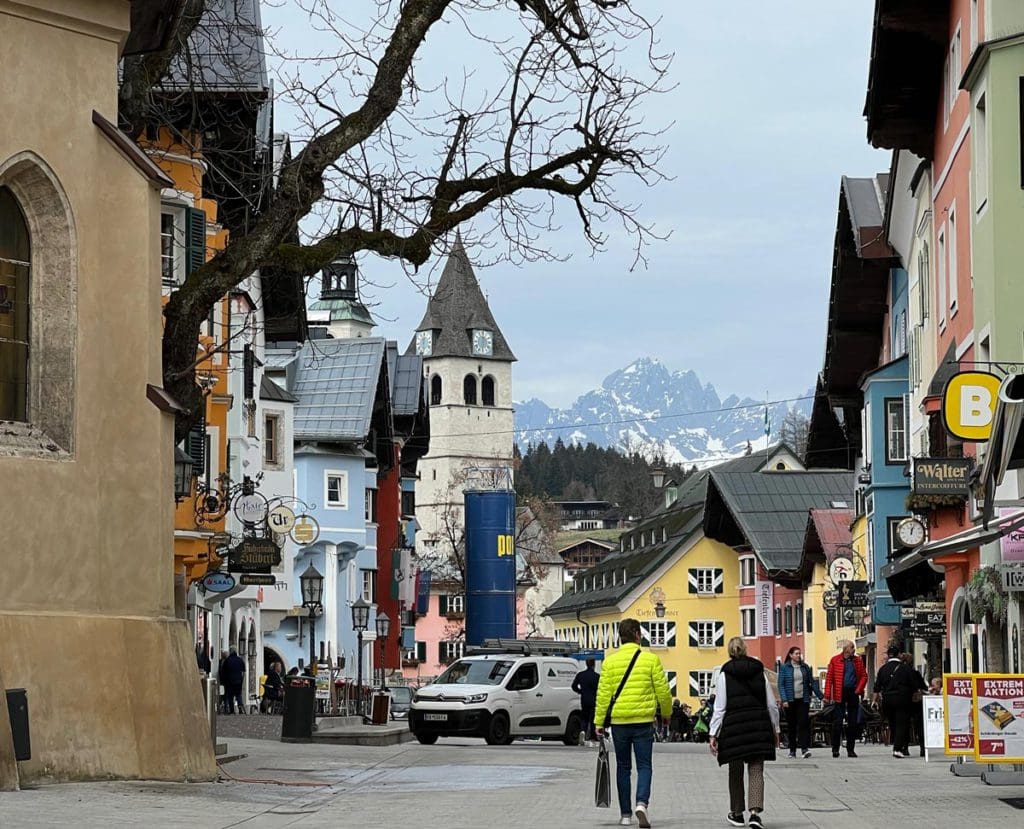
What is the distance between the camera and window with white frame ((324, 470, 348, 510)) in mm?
78375

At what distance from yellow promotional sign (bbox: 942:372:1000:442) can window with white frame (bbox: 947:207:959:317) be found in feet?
30.5

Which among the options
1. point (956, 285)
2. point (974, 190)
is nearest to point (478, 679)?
point (956, 285)

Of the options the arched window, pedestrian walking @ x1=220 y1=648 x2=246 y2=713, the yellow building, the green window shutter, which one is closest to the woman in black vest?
the arched window

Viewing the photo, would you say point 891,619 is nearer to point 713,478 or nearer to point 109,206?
point 109,206

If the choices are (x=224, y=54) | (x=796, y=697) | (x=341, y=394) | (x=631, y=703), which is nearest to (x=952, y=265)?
(x=796, y=697)

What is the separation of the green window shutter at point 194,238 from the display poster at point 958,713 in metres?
18.0

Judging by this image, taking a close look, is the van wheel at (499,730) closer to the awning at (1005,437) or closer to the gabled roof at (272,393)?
the awning at (1005,437)

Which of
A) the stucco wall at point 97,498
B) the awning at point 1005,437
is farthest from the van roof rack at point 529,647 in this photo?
the awning at point 1005,437

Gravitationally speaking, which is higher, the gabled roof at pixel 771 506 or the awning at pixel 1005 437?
the gabled roof at pixel 771 506

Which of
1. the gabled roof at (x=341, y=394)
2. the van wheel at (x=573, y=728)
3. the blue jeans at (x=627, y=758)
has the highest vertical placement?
the gabled roof at (x=341, y=394)

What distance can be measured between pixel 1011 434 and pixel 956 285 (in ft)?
47.8

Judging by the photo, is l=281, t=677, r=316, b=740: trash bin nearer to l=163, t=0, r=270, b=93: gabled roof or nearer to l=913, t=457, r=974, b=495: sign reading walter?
l=163, t=0, r=270, b=93: gabled roof

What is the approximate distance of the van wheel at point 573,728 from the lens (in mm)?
40250

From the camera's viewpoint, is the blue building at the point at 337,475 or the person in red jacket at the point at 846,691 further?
the blue building at the point at 337,475
